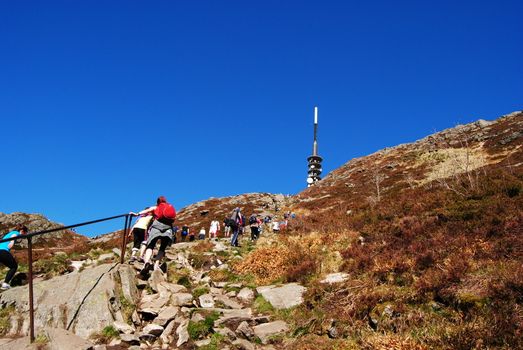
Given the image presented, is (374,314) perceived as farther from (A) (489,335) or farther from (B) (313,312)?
(A) (489,335)

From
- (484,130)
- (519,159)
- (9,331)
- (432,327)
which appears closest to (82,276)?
(9,331)

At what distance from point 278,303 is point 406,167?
36345mm

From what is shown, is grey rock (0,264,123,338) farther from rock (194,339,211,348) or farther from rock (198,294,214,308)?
rock (194,339,211,348)

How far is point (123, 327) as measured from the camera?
7.80m

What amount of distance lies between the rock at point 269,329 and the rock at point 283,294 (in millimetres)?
959

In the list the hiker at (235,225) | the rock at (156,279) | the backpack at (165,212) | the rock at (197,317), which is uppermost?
the backpack at (165,212)

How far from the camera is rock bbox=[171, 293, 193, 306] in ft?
29.7

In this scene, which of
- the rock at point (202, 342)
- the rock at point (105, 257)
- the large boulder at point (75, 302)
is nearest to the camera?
the rock at point (202, 342)

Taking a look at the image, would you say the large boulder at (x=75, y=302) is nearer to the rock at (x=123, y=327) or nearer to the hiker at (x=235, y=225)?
the rock at (x=123, y=327)

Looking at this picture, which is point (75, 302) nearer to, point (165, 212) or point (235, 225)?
point (165, 212)

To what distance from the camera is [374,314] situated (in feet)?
25.3

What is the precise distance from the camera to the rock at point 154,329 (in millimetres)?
7717

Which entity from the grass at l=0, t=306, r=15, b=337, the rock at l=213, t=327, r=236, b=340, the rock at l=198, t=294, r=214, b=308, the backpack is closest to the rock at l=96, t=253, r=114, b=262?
the backpack

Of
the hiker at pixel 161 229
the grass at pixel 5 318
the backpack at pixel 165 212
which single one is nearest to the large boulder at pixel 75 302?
the grass at pixel 5 318
